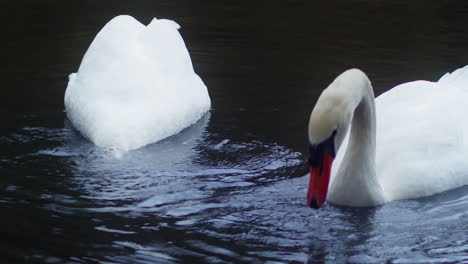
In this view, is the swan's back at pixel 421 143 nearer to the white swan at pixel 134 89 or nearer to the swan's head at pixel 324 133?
the swan's head at pixel 324 133

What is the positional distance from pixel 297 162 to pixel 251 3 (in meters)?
9.34

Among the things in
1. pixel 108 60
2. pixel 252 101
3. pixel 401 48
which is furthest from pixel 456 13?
pixel 108 60

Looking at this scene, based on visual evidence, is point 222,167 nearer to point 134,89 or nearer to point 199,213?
point 199,213

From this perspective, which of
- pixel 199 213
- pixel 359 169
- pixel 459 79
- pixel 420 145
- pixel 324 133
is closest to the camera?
pixel 324 133

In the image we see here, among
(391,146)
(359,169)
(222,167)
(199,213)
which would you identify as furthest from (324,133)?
(222,167)

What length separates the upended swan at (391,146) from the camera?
7055 mm

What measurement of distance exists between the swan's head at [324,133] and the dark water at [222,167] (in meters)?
0.48

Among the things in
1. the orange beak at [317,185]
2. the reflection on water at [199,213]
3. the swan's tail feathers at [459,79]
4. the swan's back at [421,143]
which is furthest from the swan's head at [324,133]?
the swan's tail feathers at [459,79]

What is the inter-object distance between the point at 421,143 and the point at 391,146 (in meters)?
0.28

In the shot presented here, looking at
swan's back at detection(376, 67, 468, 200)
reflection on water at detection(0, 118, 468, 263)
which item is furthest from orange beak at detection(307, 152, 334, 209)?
swan's back at detection(376, 67, 468, 200)

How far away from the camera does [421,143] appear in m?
8.72

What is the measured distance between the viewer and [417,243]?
7289mm

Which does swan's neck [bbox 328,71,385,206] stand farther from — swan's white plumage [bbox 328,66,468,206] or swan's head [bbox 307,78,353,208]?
swan's head [bbox 307,78,353,208]

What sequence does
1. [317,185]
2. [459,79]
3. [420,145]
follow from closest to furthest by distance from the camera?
[317,185] → [420,145] → [459,79]
